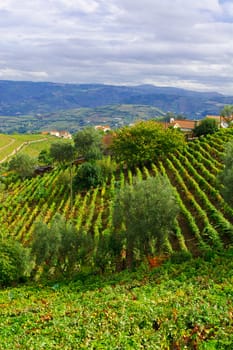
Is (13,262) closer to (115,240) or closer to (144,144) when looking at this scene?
(115,240)

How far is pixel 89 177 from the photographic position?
2443 inches

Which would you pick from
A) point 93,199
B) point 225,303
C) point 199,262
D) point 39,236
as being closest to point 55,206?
point 93,199

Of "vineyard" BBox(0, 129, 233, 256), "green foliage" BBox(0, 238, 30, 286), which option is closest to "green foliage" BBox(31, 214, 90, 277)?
"green foliage" BBox(0, 238, 30, 286)

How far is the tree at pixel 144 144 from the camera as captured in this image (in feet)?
212

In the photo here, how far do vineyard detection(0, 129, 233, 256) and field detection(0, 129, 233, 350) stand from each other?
191mm

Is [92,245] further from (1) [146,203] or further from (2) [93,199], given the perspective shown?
(2) [93,199]

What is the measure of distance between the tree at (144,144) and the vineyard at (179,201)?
7.01 feet

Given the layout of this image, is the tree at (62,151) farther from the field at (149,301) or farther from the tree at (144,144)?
the field at (149,301)

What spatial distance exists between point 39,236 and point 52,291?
6656mm

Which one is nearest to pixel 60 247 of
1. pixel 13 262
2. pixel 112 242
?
pixel 13 262

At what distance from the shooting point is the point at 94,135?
9488 cm

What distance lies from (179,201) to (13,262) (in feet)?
56.6

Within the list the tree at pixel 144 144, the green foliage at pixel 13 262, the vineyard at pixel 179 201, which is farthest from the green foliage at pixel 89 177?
the green foliage at pixel 13 262

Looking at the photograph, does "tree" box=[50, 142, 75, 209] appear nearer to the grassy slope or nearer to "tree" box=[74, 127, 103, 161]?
"tree" box=[74, 127, 103, 161]
